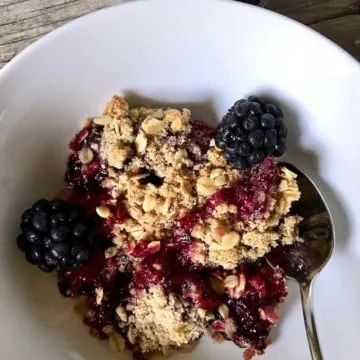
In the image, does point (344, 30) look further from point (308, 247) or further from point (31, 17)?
point (31, 17)

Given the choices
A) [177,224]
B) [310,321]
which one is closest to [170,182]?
[177,224]

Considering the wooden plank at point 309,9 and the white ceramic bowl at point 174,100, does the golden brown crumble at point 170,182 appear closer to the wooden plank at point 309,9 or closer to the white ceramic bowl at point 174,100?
the white ceramic bowl at point 174,100

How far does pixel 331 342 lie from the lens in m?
1.27

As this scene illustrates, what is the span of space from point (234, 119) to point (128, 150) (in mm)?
163

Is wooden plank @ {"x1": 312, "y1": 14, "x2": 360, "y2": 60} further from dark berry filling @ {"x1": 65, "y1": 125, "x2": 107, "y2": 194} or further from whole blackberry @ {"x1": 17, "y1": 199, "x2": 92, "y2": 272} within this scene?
whole blackberry @ {"x1": 17, "y1": 199, "x2": 92, "y2": 272}

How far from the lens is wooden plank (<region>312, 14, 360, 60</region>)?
140cm

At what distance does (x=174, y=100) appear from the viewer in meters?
1.25

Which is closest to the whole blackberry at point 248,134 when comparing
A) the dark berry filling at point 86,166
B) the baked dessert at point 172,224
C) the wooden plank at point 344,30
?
the baked dessert at point 172,224

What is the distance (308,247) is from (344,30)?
0.41 meters

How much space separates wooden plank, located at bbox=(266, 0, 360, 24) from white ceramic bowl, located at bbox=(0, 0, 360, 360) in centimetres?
24

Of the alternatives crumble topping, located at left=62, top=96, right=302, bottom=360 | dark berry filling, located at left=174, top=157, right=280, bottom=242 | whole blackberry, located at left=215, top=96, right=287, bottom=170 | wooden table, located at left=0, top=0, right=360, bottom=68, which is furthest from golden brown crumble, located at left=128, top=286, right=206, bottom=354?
wooden table, located at left=0, top=0, right=360, bottom=68

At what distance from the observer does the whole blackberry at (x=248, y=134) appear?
1138 millimetres

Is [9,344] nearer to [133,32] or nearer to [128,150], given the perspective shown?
[128,150]

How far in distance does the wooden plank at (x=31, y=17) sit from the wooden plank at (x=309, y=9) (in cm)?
29
